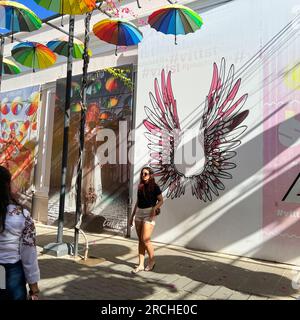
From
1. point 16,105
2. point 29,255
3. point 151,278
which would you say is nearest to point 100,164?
point 151,278

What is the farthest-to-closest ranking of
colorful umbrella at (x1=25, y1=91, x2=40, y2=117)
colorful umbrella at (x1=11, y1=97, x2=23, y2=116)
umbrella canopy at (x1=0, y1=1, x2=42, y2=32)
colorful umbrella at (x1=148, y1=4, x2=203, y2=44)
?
colorful umbrella at (x1=11, y1=97, x2=23, y2=116)
colorful umbrella at (x1=25, y1=91, x2=40, y2=117)
umbrella canopy at (x1=0, y1=1, x2=42, y2=32)
colorful umbrella at (x1=148, y1=4, x2=203, y2=44)

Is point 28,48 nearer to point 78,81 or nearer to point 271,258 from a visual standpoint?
point 78,81

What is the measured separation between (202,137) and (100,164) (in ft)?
10.1

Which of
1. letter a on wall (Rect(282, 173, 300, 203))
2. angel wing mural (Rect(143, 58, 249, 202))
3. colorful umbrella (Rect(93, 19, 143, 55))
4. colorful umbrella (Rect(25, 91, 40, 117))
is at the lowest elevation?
letter a on wall (Rect(282, 173, 300, 203))

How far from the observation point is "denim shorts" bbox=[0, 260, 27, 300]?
2.59m

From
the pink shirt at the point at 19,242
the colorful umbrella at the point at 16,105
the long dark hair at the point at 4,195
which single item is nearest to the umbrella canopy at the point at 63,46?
the colorful umbrella at the point at 16,105

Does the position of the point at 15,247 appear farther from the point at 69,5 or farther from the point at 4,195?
the point at 69,5

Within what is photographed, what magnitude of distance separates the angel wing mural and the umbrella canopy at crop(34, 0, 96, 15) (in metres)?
3.07

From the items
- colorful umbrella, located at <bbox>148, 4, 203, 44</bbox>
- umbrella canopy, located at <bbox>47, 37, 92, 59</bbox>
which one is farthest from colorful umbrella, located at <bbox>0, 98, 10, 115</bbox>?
colorful umbrella, located at <bbox>148, 4, 203, 44</bbox>

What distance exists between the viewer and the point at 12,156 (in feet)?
39.5

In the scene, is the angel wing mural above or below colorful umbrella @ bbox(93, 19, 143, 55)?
below

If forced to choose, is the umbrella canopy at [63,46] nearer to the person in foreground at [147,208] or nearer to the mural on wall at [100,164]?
the mural on wall at [100,164]

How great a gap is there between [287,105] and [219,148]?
5.27 ft

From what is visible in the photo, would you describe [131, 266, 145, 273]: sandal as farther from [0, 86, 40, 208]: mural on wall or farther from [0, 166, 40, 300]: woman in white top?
[0, 86, 40, 208]: mural on wall
